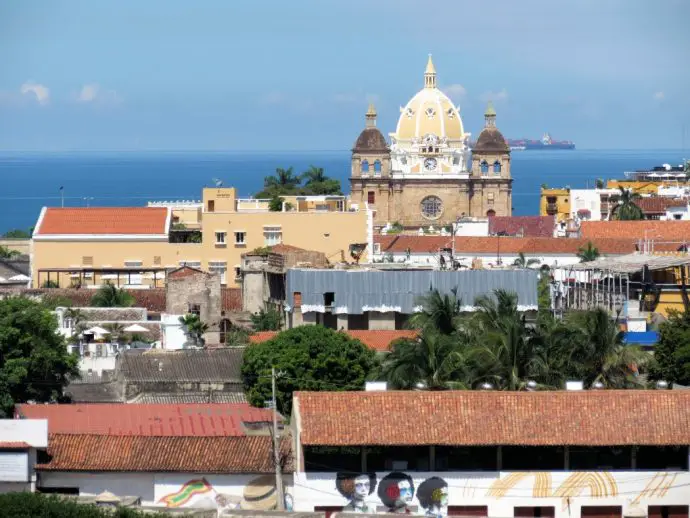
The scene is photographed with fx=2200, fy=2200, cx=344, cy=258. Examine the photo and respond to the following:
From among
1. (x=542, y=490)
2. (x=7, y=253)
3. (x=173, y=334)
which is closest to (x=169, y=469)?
(x=542, y=490)

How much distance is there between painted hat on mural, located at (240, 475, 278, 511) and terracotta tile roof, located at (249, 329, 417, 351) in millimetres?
17210

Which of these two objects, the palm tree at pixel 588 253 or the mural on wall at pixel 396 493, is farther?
the palm tree at pixel 588 253

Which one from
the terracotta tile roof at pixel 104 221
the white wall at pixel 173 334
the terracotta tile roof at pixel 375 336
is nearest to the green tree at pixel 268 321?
the white wall at pixel 173 334

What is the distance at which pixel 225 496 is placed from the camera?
129 ft

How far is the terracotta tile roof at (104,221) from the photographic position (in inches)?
3423

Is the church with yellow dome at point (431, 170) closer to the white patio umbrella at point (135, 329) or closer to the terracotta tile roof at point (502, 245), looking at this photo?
the terracotta tile roof at point (502, 245)

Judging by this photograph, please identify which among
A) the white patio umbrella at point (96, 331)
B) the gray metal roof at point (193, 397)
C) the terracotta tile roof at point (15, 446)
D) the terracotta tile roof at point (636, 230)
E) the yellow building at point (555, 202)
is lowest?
the terracotta tile roof at point (15, 446)

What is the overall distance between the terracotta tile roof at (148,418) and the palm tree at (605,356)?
6.73 m

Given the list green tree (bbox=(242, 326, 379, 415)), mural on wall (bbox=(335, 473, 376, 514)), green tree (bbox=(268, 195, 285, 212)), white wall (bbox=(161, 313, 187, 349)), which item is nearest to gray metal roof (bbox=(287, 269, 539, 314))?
white wall (bbox=(161, 313, 187, 349))

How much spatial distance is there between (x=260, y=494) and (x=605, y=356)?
10280 mm

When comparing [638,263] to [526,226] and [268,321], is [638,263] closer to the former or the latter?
[268,321]

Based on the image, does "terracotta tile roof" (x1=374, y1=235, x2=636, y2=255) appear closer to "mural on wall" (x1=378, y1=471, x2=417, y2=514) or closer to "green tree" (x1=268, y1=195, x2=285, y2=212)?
"green tree" (x1=268, y1=195, x2=285, y2=212)

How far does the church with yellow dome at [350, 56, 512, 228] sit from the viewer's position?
146375 mm

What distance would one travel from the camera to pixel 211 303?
226ft
